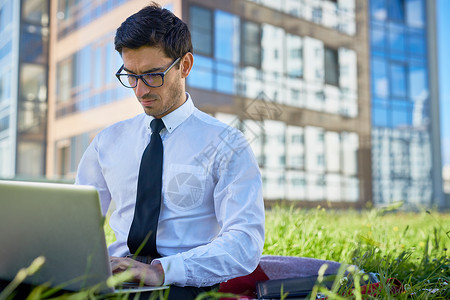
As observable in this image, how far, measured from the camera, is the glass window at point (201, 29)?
9.91 meters

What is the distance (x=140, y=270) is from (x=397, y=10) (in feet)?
55.3

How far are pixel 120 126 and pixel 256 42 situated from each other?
979cm

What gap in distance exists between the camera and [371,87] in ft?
50.2

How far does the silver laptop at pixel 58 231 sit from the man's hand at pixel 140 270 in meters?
0.10

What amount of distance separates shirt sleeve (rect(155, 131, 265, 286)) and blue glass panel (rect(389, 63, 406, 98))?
1531cm

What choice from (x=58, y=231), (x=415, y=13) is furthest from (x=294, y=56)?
(x=58, y=231)

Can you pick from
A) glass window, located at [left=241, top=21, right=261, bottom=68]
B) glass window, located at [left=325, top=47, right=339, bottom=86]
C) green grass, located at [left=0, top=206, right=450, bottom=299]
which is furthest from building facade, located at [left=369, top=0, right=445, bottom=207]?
green grass, located at [left=0, top=206, right=450, bottom=299]

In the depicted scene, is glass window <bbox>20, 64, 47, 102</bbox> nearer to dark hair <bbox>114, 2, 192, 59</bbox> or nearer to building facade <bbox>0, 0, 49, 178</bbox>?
building facade <bbox>0, 0, 49, 178</bbox>

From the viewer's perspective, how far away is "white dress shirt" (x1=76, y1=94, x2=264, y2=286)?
1.48 metres

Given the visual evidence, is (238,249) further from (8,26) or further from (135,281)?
(8,26)

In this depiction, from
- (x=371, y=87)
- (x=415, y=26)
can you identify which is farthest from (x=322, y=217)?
(x=415, y=26)

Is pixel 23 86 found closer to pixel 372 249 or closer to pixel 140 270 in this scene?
pixel 372 249

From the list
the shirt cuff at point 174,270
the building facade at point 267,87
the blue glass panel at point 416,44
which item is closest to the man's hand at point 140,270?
the shirt cuff at point 174,270

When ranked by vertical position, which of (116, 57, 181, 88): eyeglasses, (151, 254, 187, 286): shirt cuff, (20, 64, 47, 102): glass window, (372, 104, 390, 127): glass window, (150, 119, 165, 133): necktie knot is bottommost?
(151, 254, 187, 286): shirt cuff
